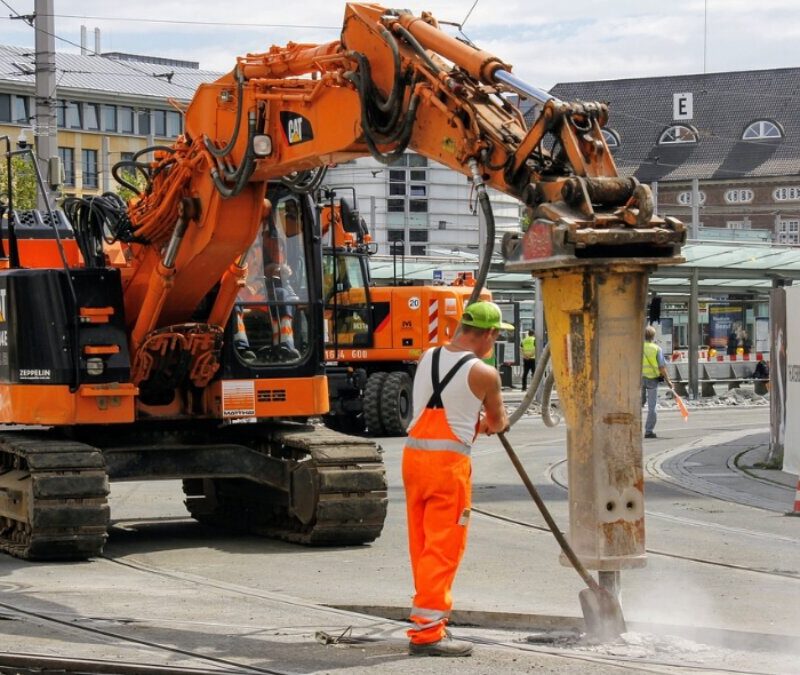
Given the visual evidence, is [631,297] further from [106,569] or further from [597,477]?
[106,569]

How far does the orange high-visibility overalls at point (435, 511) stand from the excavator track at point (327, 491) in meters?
4.70

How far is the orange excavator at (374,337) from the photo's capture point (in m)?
27.0

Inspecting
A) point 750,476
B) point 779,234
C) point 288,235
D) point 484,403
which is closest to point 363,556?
point 288,235

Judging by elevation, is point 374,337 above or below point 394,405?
above

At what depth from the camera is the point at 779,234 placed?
100 metres

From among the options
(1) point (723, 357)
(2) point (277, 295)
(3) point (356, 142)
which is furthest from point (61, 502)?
(1) point (723, 357)

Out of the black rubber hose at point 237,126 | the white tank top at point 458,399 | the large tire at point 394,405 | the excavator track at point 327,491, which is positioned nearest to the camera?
the white tank top at point 458,399

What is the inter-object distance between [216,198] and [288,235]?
4.52 ft

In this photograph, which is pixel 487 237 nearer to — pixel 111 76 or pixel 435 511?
pixel 435 511

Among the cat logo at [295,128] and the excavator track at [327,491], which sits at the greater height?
the cat logo at [295,128]

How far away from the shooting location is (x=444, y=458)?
28.8 feet

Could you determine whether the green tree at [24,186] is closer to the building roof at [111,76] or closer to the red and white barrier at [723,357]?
the red and white barrier at [723,357]

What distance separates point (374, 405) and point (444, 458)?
1881cm

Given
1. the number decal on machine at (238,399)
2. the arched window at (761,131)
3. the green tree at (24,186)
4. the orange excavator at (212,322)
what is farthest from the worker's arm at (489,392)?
the arched window at (761,131)
